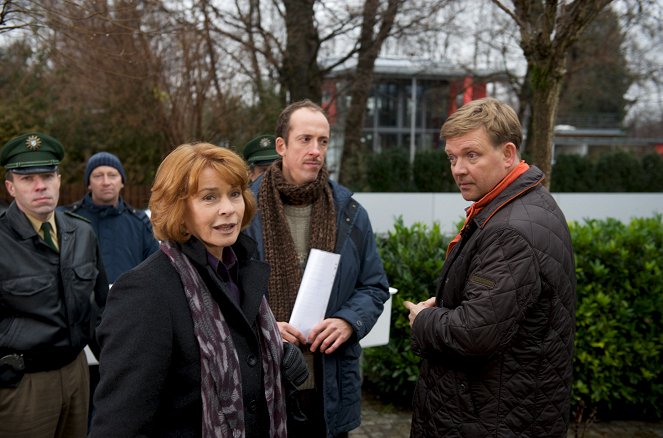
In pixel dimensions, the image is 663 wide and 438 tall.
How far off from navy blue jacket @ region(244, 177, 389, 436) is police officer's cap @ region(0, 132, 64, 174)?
112 cm

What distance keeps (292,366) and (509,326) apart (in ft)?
2.61

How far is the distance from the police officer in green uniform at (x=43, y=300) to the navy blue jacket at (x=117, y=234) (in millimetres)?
843

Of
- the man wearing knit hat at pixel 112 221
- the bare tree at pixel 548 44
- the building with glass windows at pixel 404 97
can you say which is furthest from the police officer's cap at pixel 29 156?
the building with glass windows at pixel 404 97

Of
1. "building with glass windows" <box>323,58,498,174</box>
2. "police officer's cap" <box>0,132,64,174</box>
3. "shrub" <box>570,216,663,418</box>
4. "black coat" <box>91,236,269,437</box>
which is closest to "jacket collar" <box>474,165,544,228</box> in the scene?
"black coat" <box>91,236,269,437</box>

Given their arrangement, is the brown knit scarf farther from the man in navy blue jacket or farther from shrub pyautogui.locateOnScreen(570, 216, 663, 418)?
shrub pyautogui.locateOnScreen(570, 216, 663, 418)

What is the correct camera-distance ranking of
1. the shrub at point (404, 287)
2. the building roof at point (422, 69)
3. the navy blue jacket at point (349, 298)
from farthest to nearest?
the building roof at point (422, 69) → the shrub at point (404, 287) → the navy blue jacket at point (349, 298)

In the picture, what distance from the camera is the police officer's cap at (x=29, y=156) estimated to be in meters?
3.13

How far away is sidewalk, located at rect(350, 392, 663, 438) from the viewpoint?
4773mm

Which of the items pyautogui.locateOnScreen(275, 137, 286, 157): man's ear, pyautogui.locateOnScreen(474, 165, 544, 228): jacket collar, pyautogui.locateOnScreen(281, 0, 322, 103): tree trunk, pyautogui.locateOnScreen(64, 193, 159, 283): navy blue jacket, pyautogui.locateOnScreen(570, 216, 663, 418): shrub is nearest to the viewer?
pyautogui.locateOnScreen(474, 165, 544, 228): jacket collar

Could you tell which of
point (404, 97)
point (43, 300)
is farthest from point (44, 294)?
point (404, 97)

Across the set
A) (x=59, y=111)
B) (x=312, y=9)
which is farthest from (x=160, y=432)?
(x=59, y=111)

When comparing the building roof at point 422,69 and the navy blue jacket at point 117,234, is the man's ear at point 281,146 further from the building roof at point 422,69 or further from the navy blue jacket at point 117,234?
the building roof at point 422,69

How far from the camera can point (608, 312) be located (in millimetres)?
A: 4727

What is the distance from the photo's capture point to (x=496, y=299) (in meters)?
2.16
